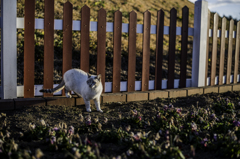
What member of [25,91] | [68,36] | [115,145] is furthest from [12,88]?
[115,145]

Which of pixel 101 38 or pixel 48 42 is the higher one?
pixel 101 38

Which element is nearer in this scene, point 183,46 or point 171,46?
point 171,46

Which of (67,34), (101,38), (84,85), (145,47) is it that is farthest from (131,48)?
(84,85)

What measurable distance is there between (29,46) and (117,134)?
208cm

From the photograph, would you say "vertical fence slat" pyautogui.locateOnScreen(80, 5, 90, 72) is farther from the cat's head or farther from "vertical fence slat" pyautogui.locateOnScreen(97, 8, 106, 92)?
the cat's head

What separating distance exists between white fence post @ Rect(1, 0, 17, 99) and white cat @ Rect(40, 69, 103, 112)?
480mm

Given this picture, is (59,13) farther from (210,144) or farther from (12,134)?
(210,144)

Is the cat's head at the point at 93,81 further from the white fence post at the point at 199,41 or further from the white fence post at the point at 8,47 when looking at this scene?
the white fence post at the point at 199,41

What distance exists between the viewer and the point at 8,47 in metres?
3.57

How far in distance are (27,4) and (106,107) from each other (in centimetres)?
189

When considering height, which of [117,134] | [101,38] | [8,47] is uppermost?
[101,38]

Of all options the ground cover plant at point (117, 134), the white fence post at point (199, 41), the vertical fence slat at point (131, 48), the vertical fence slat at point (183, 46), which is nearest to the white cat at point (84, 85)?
the ground cover plant at point (117, 134)


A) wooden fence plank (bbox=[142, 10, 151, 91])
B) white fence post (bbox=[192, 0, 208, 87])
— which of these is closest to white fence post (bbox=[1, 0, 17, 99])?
wooden fence plank (bbox=[142, 10, 151, 91])

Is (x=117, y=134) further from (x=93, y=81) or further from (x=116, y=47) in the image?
(x=116, y=47)
